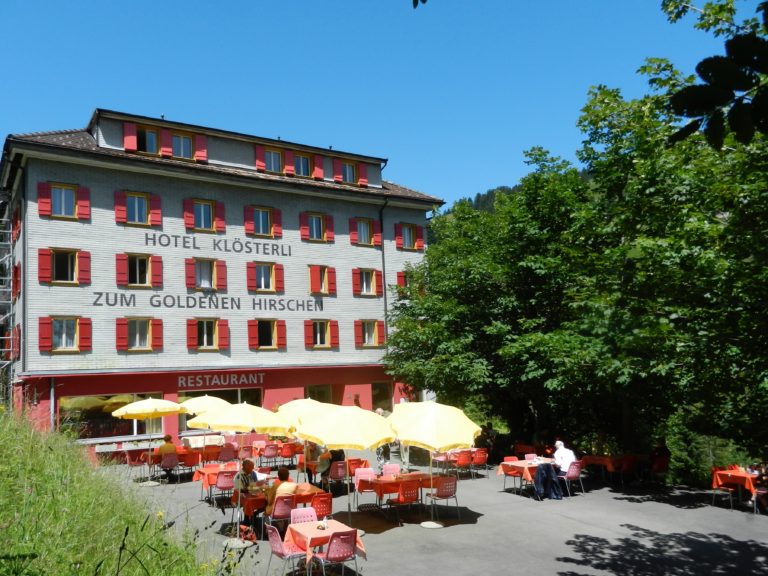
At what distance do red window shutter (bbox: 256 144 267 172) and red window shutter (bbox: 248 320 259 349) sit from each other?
782cm

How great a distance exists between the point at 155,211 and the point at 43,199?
445 centimetres

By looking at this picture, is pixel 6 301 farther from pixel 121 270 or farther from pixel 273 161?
pixel 273 161

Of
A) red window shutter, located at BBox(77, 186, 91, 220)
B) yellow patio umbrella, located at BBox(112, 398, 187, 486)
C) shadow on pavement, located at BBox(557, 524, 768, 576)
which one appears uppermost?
red window shutter, located at BBox(77, 186, 91, 220)

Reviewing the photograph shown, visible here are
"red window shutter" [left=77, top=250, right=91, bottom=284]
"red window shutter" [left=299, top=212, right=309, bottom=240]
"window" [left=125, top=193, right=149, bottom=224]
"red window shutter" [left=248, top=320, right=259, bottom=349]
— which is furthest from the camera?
"red window shutter" [left=299, top=212, right=309, bottom=240]

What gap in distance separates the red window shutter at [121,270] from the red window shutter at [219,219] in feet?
14.8

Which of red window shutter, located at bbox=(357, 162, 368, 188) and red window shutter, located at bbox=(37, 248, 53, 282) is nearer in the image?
red window shutter, located at bbox=(37, 248, 53, 282)

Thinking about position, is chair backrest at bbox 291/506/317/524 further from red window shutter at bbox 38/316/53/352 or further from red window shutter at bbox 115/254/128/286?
red window shutter at bbox 115/254/128/286

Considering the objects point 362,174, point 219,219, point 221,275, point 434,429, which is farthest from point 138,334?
point 434,429

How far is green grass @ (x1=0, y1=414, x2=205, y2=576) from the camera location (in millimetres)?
4922

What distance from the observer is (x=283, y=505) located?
38.0 feet

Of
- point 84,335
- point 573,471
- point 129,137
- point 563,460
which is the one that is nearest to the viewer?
point 573,471

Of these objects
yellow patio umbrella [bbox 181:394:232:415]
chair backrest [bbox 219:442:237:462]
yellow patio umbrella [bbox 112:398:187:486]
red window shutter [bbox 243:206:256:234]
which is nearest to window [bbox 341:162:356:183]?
red window shutter [bbox 243:206:256:234]

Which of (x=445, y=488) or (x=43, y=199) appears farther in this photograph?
(x=43, y=199)

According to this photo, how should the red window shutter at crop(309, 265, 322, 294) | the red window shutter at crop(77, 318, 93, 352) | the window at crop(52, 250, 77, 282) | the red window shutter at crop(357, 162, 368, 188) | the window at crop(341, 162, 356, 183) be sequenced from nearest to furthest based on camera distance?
the red window shutter at crop(77, 318, 93, 352), the window at crop(52, 250, 77, 282), the red window shutter at crop(309, 265, 322, 294), the window at crop(341, 162, 356, 183), the red window shutter at crop(357, 162, 368, 188)
